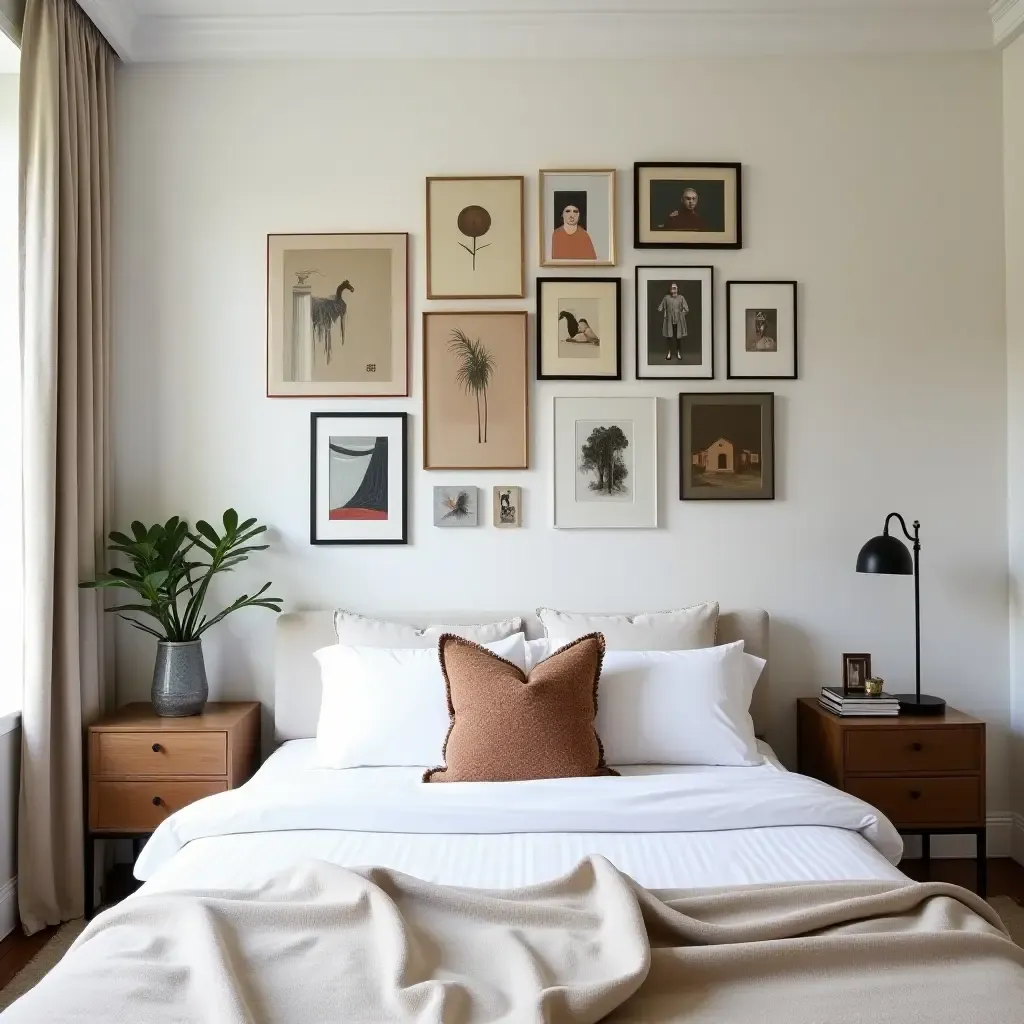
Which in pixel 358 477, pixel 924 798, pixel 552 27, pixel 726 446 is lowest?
pixel 924 798

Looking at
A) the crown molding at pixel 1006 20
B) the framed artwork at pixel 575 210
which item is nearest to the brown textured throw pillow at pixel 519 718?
the framed artwork at pixel 575 210

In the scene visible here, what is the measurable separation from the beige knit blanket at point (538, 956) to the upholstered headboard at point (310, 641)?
1.43 metres

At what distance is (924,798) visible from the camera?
9.80 ft

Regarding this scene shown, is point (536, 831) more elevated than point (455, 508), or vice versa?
point (455, 508)

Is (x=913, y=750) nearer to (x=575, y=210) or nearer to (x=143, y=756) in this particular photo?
(x=575, y=210)

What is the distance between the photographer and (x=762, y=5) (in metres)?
3.23

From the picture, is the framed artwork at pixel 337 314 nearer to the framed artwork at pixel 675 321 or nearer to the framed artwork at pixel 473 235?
the framed artwork at pixel 473 235

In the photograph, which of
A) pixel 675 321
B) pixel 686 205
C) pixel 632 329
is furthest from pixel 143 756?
pixel 686 205

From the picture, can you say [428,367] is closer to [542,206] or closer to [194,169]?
[542,206]

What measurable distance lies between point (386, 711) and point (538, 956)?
1.30 m

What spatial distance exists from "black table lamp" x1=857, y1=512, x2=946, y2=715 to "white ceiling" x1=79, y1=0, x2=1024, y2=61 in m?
1.78

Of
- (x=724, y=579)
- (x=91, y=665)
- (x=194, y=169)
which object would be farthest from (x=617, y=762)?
(x=194, y=169)

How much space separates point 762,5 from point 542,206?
40.6 inches

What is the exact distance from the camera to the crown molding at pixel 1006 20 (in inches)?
126
